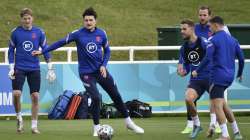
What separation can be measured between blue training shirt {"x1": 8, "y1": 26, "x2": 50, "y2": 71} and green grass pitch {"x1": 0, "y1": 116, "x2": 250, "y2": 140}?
1387 mm

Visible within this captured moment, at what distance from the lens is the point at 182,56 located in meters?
16.1

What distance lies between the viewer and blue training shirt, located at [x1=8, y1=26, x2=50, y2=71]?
17.1 metres

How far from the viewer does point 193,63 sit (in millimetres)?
15930

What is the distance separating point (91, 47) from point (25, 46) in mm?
1857

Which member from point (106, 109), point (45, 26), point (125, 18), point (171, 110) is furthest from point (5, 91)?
point (125, 18)

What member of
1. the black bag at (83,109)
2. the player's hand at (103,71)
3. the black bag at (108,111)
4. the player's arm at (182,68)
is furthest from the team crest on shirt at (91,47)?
the black bag at (108,111)

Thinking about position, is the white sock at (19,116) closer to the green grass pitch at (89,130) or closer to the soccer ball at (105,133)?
the green grass pitch at (89,130)

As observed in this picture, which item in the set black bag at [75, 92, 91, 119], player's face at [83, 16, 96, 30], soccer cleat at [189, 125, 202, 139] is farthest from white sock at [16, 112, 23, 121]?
black bag at [75, 92, 91, 119]

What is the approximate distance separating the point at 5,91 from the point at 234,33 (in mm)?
8415

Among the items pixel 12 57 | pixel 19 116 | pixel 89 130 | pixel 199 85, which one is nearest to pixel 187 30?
pixel 199 85

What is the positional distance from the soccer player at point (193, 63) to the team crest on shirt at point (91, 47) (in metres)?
1.64

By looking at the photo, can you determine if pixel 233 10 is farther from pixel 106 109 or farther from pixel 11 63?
pixel 11 63

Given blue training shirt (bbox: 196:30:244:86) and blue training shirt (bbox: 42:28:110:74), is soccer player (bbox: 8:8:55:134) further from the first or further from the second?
blue training shirt (bbox: 196:30:244:86)

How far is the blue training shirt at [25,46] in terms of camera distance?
17125 millimetres
